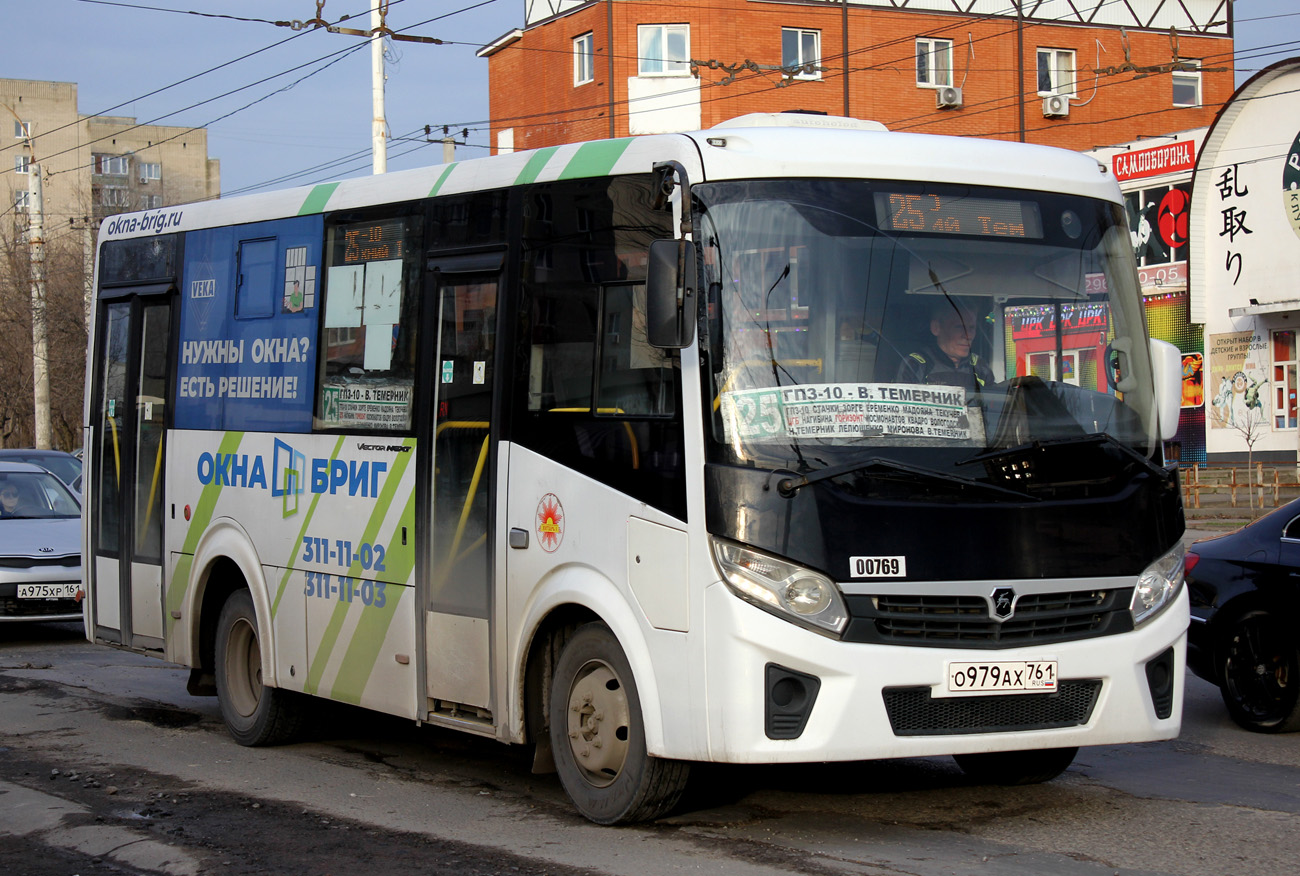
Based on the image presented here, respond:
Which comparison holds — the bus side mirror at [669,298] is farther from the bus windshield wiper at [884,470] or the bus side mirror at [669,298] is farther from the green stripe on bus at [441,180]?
the green stripe on bus at [441,180]

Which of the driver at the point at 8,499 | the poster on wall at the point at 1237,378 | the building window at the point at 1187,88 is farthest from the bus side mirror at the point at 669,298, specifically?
the building window at the point at 1187,88

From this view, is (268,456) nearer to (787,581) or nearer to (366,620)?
(366,620)

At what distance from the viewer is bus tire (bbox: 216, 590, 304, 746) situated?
9.02 metres

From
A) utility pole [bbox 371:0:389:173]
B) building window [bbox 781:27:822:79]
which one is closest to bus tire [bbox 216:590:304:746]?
utility pole [bbox 371:0:389:173]

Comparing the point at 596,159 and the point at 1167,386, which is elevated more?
the point at 596,159

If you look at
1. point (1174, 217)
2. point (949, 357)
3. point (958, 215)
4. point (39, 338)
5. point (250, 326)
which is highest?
point (1174, 217)

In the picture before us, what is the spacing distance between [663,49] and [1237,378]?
2015 centimetres

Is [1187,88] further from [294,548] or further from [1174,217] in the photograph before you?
[294,548]

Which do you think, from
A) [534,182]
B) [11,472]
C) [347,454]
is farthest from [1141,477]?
[11,472]

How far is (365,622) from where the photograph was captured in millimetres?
8008

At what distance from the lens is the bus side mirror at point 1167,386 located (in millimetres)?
6699

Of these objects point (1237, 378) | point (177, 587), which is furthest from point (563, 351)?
point (1237, 378)

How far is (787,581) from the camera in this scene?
230 inches

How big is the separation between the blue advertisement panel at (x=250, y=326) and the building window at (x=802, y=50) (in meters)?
39.4
